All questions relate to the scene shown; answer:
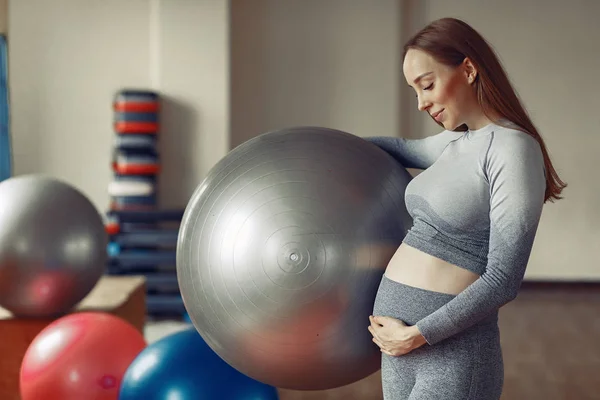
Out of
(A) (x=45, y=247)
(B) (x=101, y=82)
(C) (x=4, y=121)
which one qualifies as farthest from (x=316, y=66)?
(A) (x=45, y=247)

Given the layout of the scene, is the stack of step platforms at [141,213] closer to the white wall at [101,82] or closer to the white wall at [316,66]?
the white wall at [101,82]

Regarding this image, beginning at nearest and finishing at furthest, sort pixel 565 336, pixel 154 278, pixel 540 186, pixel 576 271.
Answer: pixel 540 186 → pixel 565 336 → pixel 154 278 → pixel 576 271

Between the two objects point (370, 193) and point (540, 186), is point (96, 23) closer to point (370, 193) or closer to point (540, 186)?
point (370, 193)

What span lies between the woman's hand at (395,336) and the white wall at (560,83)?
4.75m

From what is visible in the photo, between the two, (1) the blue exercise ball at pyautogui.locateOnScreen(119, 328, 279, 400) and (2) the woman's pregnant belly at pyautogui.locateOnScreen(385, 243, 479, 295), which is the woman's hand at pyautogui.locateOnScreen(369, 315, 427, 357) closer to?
(2) the woman's pregnant belly at pyautogui.locateOnScreen(385, 243, 479, 295)

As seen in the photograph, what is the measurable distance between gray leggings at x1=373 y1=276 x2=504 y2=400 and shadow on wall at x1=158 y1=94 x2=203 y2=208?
404 cm

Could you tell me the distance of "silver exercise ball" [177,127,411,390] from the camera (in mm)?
1594

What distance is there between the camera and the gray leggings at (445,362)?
4.61 feet

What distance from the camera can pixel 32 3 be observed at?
17.5 feet

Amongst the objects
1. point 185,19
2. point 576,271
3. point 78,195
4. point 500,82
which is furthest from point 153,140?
point 500,82

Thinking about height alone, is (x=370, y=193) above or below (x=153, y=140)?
above

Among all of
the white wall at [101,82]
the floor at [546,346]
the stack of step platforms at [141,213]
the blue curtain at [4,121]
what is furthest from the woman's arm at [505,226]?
the blue curtain at [4,121]

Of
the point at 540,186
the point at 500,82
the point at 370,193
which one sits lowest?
the point at 370,193

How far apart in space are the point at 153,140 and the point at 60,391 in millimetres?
3077
